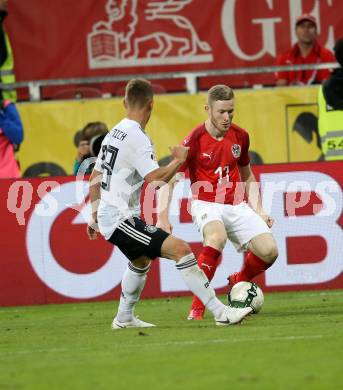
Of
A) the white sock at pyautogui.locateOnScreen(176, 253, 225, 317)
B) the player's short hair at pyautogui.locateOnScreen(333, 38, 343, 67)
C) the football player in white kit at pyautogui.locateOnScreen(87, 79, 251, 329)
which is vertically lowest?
the white sock at pyautogui.locateOnScreen(176, 253, 225, 317)

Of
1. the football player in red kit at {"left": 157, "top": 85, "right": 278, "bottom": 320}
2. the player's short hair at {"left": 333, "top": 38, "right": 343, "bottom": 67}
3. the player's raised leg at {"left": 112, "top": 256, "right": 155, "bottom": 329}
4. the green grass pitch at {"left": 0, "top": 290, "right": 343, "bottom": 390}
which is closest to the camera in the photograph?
the green grass pitch at {"left": 0, "top": 290, "right": 343, "bottom": 390}

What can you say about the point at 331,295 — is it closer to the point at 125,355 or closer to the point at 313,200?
the point at 313,200

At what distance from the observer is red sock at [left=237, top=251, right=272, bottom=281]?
36.7 ft

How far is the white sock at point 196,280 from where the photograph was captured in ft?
32.0

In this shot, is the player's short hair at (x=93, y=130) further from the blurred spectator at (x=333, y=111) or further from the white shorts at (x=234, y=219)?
the white shorts at (x=234, y=219)

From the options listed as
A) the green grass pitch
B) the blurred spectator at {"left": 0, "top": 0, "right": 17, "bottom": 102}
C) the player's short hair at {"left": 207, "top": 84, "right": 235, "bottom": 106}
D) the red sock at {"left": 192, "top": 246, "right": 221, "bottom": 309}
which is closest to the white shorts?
the red sock at {"left": 192, "top": 246, "right": 221, "bottom": 309}

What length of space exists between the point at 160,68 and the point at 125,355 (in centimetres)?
1019

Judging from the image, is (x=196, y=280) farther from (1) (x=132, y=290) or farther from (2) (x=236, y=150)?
(2) (x=236, y=150)

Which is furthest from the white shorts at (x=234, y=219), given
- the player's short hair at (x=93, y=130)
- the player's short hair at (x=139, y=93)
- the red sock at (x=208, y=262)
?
the player's short hair at (x=93, y=130)

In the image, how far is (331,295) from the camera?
42.3 ft

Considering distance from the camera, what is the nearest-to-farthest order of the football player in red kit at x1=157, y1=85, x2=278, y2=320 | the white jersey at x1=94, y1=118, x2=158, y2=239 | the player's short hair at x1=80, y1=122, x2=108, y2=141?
the white jersey at x1=94, y1=118, x2=158, y2=239, the football player in red kit at x1=157, y1=85, x2=278, y2=320, the player's short hair at x1=80, y1=122, x2=108, y2=141

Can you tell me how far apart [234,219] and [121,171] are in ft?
5.52

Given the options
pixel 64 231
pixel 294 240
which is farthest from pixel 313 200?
pixel 64 231

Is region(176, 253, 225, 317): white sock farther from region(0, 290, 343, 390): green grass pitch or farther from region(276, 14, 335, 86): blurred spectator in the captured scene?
region(276, 14, 335, 86): blurred spectator
